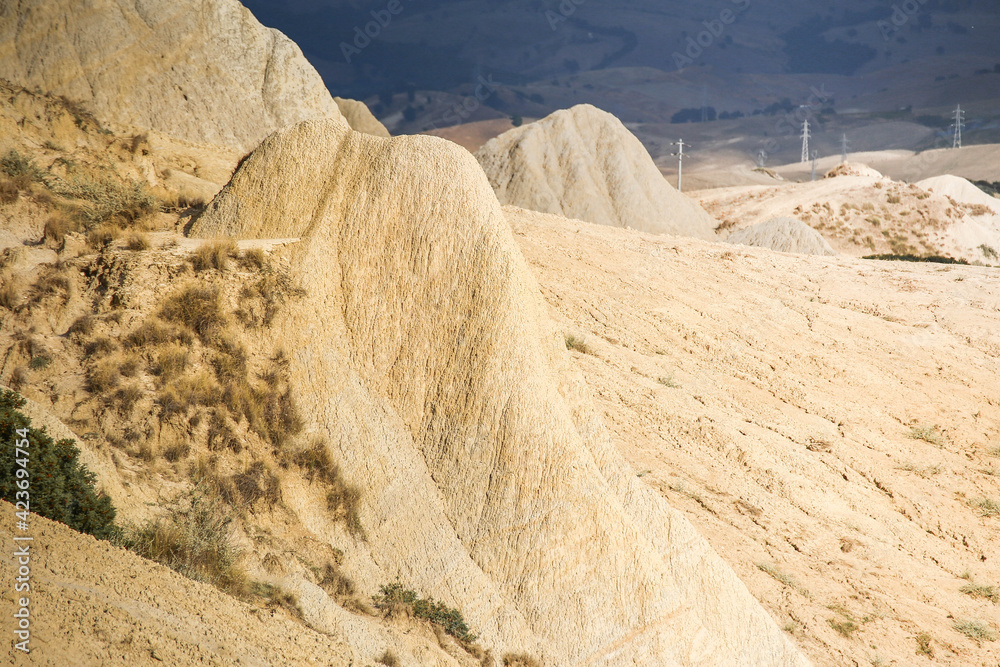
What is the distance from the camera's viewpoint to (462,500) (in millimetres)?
6738

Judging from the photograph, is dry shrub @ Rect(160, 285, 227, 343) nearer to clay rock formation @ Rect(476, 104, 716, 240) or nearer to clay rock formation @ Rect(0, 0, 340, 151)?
clay rock formation @ Rect(0, 0, 340, 151)

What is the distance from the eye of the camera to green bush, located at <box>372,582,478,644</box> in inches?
248

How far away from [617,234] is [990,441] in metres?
10.5

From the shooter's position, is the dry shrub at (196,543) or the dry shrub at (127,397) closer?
the dry shrub at (196,543)

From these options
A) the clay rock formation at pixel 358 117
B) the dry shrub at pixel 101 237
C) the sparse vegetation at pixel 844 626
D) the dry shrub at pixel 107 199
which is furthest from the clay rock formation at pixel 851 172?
the dry shrub at pixel 101 237

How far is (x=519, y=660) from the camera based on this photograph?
636 cm

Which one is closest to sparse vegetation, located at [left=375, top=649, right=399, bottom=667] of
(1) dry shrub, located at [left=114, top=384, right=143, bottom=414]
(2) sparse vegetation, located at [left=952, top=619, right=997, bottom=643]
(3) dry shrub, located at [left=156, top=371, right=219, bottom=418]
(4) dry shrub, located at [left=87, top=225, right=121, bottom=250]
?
(3) dry shrub, located at [left=156, top=371, right=219, bottom=418]

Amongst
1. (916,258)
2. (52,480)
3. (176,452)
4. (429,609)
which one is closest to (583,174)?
(916,258)

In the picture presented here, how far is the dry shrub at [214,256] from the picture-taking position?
6883mm

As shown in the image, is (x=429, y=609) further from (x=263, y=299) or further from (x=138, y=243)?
(x=138, y=243)

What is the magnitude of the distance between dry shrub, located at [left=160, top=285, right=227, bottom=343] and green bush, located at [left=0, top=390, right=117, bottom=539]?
147 cm

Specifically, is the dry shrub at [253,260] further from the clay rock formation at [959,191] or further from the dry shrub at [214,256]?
the clay rock formation at [959,191]

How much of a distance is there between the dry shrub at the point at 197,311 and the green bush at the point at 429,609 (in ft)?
9.26

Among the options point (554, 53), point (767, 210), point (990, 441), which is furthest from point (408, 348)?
point (554, 53)
